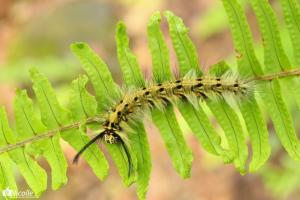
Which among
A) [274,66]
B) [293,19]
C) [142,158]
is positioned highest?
[293,19]

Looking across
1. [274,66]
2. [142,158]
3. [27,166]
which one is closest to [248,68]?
[274,66]

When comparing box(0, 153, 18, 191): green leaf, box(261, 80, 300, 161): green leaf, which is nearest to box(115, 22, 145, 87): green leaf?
box(261, 80, 300, 161): green leaf

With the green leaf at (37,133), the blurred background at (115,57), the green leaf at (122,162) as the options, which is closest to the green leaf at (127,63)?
the green leaf at (122,162)

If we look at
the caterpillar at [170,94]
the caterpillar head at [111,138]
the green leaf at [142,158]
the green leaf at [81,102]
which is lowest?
the green leaf at [142,158]

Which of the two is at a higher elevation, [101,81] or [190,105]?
[101,81]

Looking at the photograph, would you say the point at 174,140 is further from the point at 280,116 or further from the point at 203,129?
the point at 280,116

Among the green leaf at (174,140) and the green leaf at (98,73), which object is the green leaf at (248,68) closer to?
the green leaf at (174,140)

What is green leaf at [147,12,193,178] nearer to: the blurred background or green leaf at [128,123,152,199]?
green leaf at [128,123,152,199]
